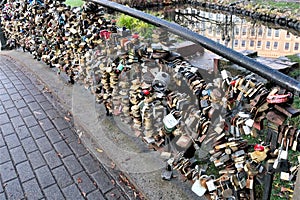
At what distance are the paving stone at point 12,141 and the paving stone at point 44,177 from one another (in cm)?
47

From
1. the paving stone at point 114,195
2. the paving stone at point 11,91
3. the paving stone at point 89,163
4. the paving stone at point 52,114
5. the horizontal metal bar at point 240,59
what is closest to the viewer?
the horizontal metal bar at point 240,59

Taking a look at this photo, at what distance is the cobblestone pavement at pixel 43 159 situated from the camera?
1962 millimetres

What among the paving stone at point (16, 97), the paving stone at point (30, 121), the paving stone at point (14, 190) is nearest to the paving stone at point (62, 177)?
the paving stone at point (14, 190)

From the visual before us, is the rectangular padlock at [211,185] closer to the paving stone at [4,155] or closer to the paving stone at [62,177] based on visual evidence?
the paving stone at [62,177]

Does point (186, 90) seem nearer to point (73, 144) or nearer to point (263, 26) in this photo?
point (73, 144)

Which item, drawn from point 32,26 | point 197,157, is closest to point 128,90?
point 197,157

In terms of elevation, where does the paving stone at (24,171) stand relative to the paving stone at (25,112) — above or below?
below

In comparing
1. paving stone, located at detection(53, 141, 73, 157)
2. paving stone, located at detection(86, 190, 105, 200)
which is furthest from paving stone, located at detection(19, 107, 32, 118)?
paving stone, located at detection(86, 190, 105, 200)

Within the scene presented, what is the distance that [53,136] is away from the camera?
8.50 feet

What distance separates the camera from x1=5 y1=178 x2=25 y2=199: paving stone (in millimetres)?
1930

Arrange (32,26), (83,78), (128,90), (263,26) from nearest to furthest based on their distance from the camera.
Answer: (128,90) → (83,78) → (32,26) → (263,26)

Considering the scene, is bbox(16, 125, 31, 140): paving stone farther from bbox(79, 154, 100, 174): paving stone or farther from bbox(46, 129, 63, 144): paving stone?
bbox(79, 154, 100, 174): paving stone

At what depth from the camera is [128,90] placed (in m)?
2.18

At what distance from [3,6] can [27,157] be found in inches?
145
